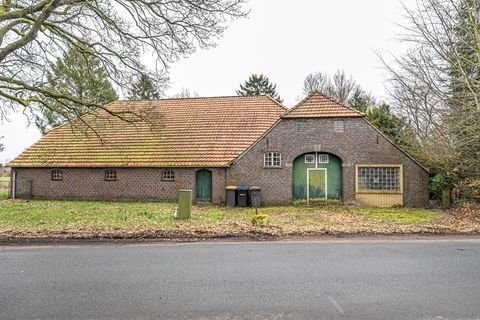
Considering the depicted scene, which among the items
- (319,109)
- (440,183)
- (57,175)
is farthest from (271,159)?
Result: (57,175)

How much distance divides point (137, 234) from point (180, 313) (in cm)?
601

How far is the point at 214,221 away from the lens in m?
13.1

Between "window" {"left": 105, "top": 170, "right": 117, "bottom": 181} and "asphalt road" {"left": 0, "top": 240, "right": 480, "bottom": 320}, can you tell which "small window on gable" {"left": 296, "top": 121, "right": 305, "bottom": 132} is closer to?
"asphalt road" {"left": 0, "top": 240, "right": 480, "bottom": 320}

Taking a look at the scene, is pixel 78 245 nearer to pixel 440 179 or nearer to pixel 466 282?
pixel 466 282

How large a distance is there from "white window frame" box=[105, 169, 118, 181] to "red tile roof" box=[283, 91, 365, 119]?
10723mm

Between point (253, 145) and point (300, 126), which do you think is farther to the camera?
point (253, 145)

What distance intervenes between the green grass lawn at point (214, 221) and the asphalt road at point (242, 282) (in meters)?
1.97

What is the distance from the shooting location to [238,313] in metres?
4.66

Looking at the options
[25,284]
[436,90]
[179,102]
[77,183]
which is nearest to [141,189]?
[77,183]

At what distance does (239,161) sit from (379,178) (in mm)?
7563

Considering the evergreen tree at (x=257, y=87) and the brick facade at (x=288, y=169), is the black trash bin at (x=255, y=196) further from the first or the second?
the evergreen tree at (x=257, y=87)

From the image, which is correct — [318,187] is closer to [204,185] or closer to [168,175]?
[204,185]

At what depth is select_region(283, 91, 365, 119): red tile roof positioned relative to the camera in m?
19.0

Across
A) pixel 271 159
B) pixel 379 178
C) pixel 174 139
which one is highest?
pixel 174 139
